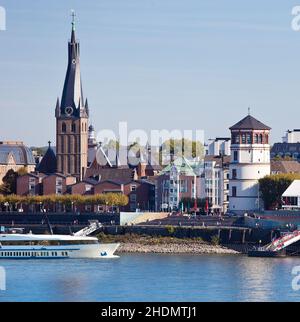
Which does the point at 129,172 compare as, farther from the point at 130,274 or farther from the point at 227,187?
the point at 130,274

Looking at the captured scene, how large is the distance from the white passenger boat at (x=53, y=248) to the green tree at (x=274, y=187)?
10452mm

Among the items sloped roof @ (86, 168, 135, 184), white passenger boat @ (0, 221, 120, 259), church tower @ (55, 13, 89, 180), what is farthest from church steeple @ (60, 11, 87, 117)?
white passenger boat @ (0, 221, 120, 259)

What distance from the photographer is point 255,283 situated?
26.5 m

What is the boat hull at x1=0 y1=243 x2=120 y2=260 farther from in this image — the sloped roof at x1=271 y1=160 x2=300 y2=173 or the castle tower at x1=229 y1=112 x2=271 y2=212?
the sloped roof at x1=271 y1=160 x2=300 y2=173

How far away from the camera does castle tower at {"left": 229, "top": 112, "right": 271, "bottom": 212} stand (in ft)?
151

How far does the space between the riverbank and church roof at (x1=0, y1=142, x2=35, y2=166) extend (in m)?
17.2

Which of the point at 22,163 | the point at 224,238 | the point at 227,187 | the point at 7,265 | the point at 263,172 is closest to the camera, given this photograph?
the point at 7,265

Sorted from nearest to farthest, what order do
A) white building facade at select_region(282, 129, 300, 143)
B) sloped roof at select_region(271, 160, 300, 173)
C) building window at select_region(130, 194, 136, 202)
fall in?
sloped roof at select_region(271, 160, 300, 173)
building window at select_region(130, 194, 136, 202)
white building facade at select_region(282, 129, 300, 143)

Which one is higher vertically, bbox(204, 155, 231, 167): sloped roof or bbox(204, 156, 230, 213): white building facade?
bbox(204, 155, 231, 167): sloped roof

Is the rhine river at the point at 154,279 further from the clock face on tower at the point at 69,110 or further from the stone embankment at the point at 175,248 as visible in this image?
the clock face on tower at the point at 69,110

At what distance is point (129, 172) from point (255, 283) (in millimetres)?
26012

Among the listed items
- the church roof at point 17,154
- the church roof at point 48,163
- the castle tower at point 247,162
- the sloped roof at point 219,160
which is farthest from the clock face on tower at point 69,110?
the castle tower at point 247,162

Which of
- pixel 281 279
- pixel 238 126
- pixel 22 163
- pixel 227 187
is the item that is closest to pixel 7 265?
pixel 281 279

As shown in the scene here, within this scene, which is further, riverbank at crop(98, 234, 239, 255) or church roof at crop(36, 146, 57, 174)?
church roof at crop(36, 146, 57, 174)
